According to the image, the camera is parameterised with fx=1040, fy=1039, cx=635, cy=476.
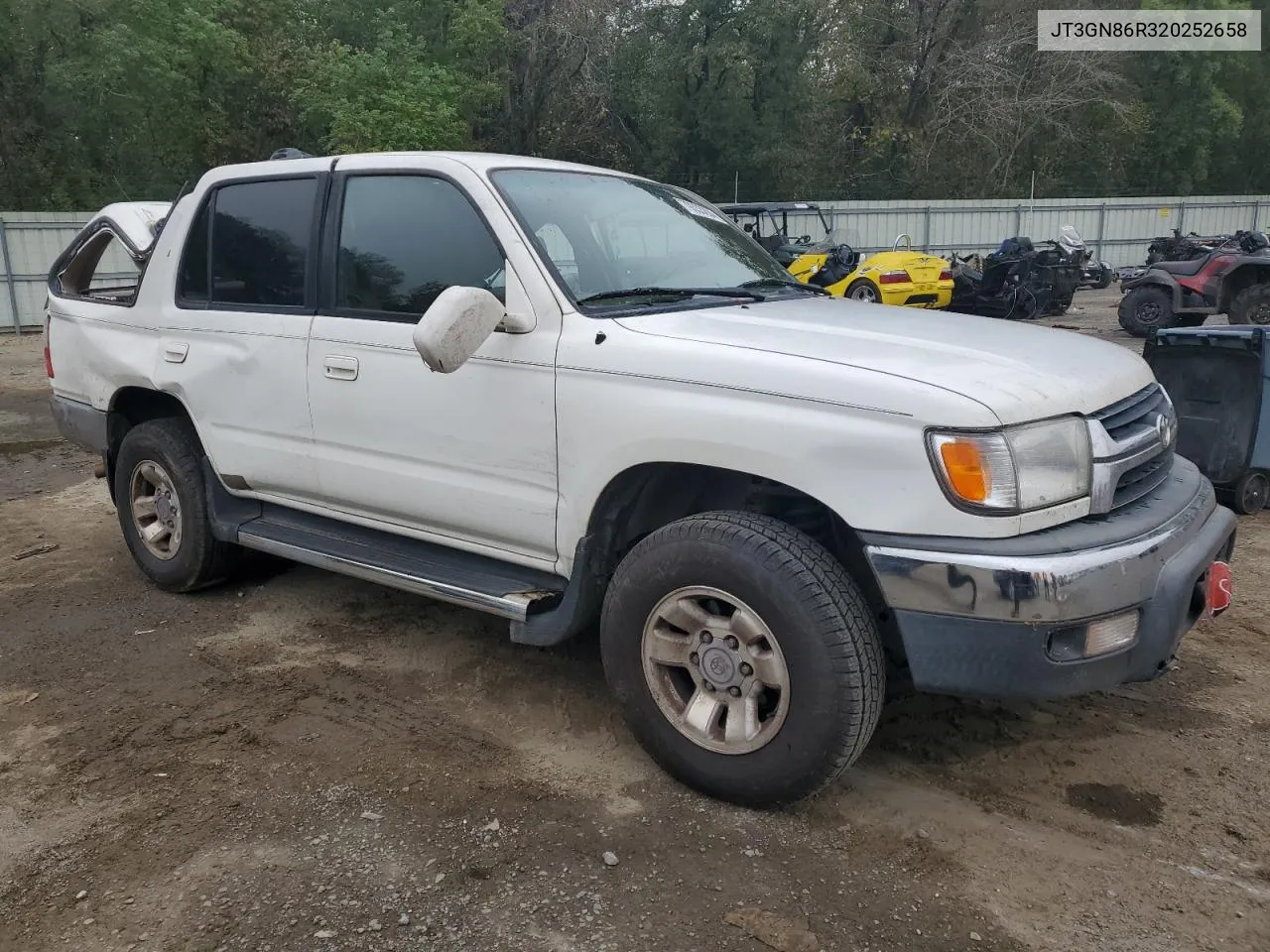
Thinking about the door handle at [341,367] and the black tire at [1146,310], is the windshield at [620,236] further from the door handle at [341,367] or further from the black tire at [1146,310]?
the black tire at [1146,310]

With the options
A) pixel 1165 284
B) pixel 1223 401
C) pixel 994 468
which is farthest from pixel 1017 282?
pixel 994 468

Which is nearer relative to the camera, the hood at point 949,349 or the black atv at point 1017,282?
the hood at point 949,349

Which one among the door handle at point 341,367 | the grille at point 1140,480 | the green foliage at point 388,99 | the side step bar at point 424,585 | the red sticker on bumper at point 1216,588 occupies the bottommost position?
the side step bar at point 424,585

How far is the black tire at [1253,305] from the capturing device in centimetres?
1241

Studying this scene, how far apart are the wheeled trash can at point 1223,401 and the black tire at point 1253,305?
743cm

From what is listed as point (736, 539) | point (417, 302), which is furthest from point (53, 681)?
point (736, 539)

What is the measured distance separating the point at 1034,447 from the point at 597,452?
4.16 ft

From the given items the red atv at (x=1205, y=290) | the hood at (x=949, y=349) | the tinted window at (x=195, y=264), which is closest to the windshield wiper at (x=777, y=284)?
the hood at (x=949, y=349)

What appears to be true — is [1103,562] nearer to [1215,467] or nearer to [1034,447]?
[1034,447]

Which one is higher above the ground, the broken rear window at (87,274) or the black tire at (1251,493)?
the broken rear window at (87,274)

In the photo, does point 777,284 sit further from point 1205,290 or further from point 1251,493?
point 1205,290

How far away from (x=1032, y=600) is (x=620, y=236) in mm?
1982

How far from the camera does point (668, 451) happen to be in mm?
3080

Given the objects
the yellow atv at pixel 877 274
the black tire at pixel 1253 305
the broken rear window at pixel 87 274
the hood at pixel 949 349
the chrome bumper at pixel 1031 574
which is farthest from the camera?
the yellow atv at pixel 877 274
